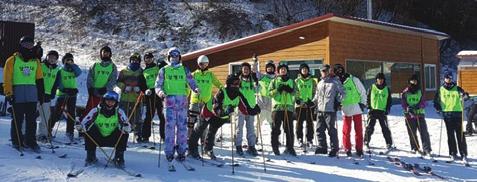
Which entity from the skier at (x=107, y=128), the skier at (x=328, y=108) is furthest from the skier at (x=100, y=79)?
the skier at (x=328, y=108)

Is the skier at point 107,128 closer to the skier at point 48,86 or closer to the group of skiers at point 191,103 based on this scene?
the group of skiers at point 191,103

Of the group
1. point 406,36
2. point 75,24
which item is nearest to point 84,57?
point 75,24

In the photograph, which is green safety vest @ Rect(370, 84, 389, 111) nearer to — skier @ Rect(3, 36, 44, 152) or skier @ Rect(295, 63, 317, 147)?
skier @ Rect(295, 63, 317, 147)

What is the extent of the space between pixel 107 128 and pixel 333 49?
11192mm

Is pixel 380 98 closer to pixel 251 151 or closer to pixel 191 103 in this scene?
pixel 251 151

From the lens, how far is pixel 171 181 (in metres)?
6.30

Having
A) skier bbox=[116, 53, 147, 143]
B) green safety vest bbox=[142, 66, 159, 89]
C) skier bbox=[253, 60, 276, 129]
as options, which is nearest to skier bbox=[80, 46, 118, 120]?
skier bbox=[116, 53, 147, 143]

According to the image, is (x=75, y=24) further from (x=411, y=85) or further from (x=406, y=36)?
(x=411, y=85)

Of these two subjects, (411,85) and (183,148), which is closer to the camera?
(183,148)

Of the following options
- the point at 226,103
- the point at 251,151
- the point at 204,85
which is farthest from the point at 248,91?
the point at 251,151

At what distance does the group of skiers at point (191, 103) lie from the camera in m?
7.30

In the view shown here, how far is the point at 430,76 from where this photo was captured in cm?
2277

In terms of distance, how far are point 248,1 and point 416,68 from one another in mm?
13950

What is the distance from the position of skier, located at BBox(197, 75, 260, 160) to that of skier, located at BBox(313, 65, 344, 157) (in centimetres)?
171
